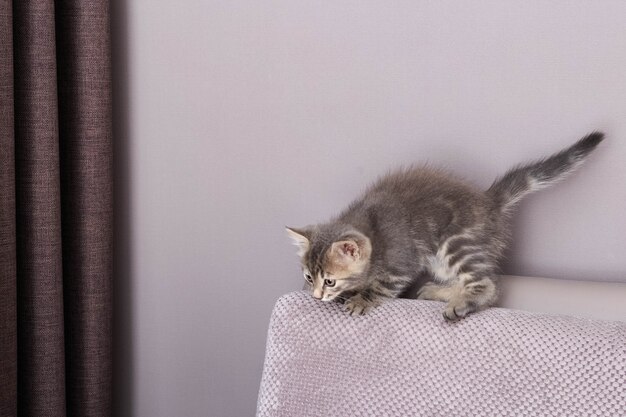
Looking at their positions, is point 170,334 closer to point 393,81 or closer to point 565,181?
point 393,81

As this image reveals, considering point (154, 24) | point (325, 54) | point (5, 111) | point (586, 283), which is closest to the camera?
point (586, 283)

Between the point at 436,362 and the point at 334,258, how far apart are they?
270mm

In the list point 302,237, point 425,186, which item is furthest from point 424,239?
point 302,237

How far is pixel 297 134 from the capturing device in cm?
173

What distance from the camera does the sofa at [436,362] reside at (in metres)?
1.31

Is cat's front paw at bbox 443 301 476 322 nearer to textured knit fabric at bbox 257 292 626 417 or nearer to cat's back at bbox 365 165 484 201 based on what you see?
textured knit fabric at bbox 257 292 626 417

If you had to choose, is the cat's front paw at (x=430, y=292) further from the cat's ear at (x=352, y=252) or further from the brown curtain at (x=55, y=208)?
the brown curtain at (x=55, y=208)

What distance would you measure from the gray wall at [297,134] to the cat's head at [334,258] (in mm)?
253

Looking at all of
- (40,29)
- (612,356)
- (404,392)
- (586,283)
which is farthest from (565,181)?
(40,29)

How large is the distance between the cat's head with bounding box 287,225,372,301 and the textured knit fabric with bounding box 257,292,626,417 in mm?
41

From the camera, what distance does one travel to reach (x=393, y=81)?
164 cm

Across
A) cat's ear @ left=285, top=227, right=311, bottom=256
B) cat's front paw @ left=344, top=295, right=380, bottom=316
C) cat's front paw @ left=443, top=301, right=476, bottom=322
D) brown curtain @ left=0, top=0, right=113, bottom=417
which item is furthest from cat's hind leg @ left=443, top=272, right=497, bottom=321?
brown curtain @ left=0, top=0, right=113, bottom=417

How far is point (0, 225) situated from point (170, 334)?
52cm

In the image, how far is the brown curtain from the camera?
164 centimetres
